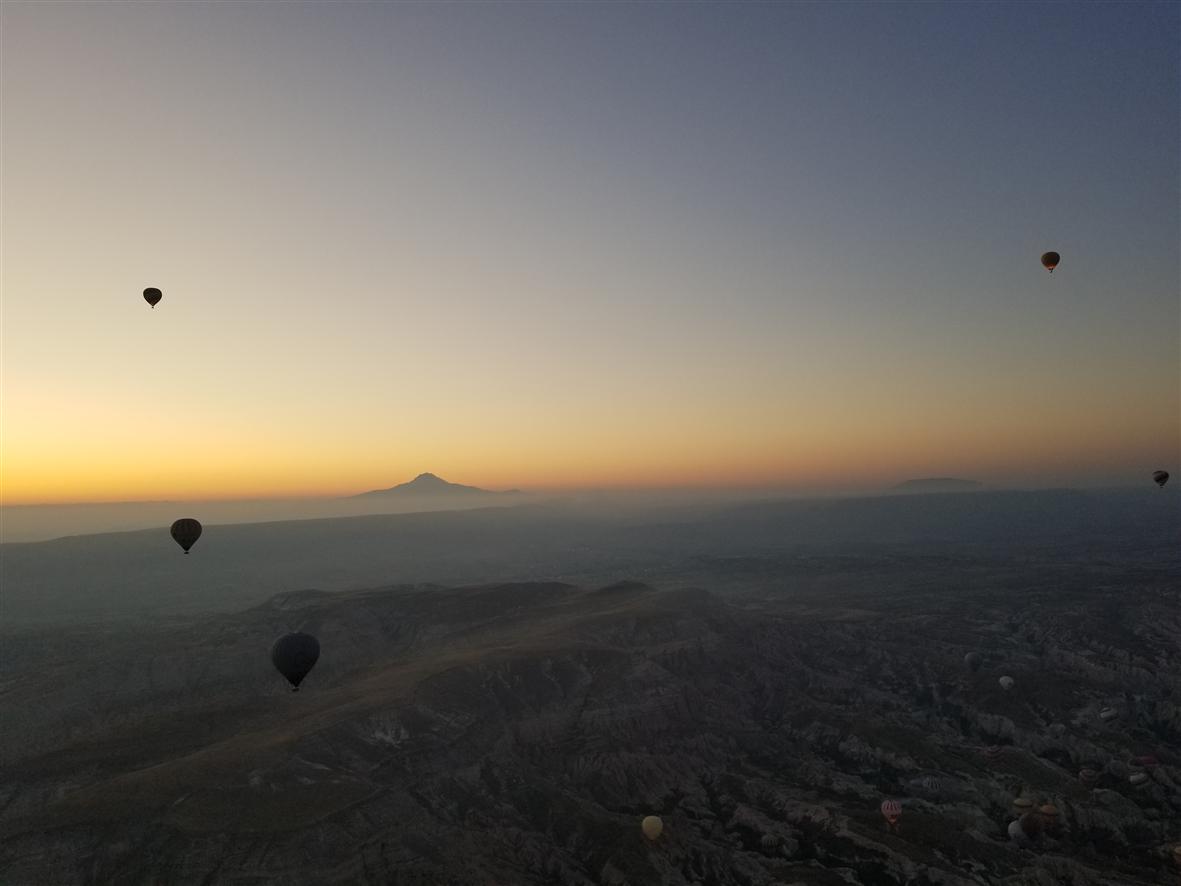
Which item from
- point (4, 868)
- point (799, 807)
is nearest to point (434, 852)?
point (4, 868)

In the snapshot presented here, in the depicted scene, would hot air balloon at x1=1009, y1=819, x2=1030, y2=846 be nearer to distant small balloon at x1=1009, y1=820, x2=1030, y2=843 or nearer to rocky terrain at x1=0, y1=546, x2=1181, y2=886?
distant small balloon at x1=1009, y1=820, x2=1030, y2=843

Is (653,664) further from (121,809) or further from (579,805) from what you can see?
(121,809)

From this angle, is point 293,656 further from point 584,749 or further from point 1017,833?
point 1017,833

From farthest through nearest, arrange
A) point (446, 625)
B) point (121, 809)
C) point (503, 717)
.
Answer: point (446, 625) < point (503, 717) < point (121, 809)

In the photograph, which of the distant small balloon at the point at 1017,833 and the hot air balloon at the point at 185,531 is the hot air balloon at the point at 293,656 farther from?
the distant small balloon at the point at 1017,833

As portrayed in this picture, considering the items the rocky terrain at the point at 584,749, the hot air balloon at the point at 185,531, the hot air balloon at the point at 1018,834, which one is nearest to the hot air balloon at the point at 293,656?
the rocky terrain at the point at 584,749

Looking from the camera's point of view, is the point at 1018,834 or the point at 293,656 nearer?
the point at 293,656

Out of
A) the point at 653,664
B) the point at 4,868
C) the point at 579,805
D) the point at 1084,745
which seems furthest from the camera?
A: the point at 653,664

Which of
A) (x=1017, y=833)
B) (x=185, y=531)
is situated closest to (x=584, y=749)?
(x=1017, y=833)

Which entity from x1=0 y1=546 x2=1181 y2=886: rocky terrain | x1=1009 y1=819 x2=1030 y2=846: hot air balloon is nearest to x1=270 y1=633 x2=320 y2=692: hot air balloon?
x1=0 y1=546 x2=1181 y2=886: rocky terrain
